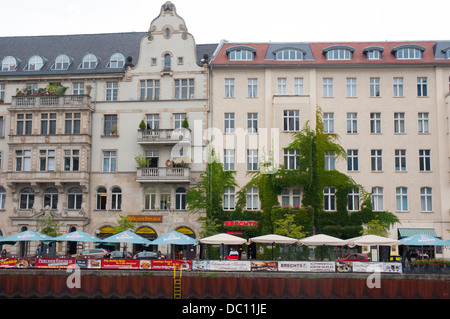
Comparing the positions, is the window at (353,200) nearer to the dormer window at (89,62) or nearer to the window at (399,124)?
the window at (399,124)

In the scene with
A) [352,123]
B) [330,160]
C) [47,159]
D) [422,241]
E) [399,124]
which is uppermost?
[352,123]

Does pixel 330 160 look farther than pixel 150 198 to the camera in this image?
No

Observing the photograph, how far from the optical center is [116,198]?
5375cm

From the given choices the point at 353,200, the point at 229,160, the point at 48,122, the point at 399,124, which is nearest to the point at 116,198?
the point at 48,122

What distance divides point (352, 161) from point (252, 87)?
12117mm

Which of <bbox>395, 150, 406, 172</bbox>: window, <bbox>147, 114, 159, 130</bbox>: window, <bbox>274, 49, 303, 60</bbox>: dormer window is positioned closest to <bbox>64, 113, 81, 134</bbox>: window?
<bbox>147, 114, 159, 130</bbox>: window

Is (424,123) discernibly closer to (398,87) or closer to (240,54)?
(398,87)

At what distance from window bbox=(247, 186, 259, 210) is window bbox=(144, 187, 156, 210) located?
30.3 ft

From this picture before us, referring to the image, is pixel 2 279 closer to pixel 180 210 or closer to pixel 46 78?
pixel 180 210

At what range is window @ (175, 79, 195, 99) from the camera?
54.5 m

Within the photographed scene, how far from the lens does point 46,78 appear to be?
5575 centimetres

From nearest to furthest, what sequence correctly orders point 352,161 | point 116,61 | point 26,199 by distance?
1. point 352,161
2. point 26,199
3. point 116,61

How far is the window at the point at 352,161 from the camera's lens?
5250cm

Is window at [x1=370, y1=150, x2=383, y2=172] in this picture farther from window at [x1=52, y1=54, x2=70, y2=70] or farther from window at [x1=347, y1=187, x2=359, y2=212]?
window at [x1=52, y1=54, x2=70, y2=70]
